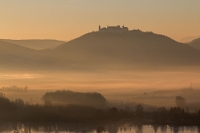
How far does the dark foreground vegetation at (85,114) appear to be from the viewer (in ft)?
52.8

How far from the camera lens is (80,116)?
654 inches

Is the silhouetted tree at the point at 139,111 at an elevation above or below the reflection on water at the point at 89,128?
above

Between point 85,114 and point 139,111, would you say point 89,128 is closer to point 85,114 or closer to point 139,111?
point 85,114

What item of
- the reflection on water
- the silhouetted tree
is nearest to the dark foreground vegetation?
the silhouetted tree

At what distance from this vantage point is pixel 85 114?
54.8 ft

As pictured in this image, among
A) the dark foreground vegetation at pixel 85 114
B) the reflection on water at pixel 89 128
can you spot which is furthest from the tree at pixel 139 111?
the reflection on water at pixel 89 128

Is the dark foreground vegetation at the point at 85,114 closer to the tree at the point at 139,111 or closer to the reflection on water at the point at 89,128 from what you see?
the tree at the point at 139,111

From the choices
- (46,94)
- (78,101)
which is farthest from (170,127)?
(46,94)

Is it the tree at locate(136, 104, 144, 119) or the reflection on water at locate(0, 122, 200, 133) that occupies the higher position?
the tree at locate(136, 104, 144, 119)

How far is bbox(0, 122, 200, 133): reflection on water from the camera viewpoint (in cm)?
1498

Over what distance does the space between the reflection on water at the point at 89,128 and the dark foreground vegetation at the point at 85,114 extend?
345mm

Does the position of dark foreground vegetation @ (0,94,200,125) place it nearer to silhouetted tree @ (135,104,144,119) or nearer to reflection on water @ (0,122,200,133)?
silhouetted tree @ (135,104,144,119)

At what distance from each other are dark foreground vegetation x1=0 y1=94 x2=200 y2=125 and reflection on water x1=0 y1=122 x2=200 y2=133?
0.35 metres

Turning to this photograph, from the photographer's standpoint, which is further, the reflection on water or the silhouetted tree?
the silhouetted tree
